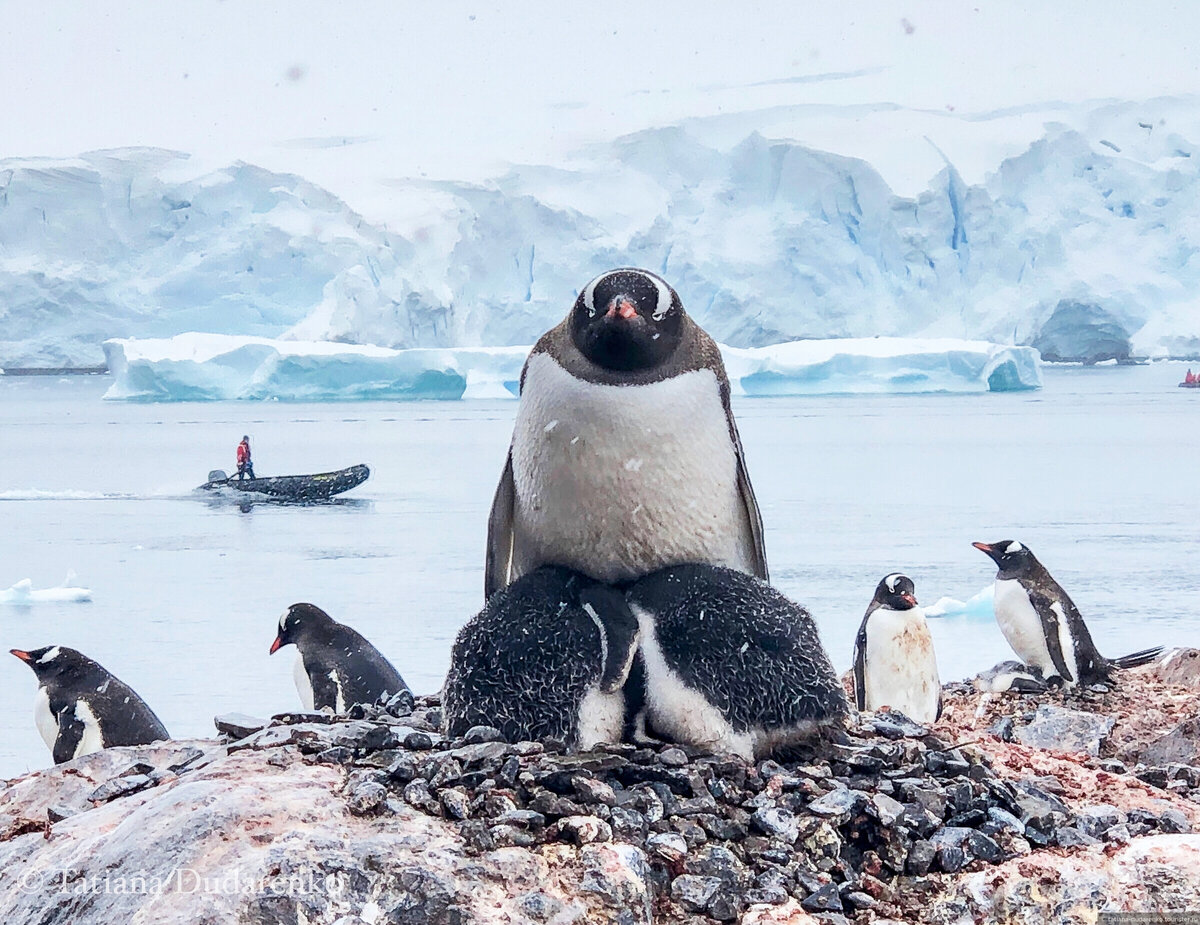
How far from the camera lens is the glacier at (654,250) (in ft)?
50.0

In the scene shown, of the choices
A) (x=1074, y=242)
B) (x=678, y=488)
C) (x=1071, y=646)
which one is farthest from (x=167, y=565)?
(x=1074, y=242)

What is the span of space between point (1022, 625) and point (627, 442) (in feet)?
8.26

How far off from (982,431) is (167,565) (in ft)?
39.4

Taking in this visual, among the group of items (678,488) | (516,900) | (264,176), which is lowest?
(516,900)

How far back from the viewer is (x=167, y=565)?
26.1 ft

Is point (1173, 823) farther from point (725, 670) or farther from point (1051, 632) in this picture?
point (1051, 632)

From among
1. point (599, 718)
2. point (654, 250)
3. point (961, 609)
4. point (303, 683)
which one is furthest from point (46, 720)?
point (654, 250)

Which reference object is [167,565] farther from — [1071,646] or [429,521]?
[1071,646]

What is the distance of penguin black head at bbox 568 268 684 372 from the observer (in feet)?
5.75

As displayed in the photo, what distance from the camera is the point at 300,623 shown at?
341 centimetres

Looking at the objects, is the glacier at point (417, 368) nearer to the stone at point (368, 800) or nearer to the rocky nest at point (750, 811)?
the rocky nest at point (750, 811)

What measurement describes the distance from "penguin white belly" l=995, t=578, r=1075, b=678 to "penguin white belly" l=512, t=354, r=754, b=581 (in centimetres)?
227

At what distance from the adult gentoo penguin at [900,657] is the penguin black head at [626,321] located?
1.98 m

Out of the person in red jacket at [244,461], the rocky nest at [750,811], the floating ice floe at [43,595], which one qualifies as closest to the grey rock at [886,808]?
the rocky nest at [750,811]
